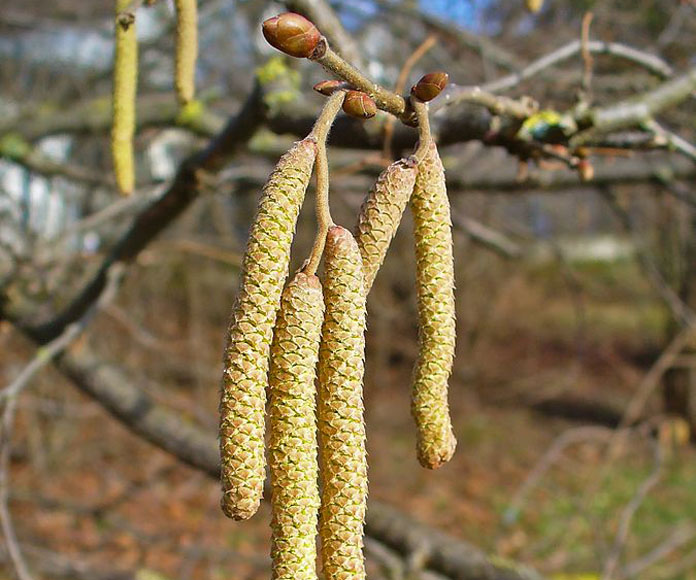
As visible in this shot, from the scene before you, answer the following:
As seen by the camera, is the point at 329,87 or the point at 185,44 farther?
the point at 185,44

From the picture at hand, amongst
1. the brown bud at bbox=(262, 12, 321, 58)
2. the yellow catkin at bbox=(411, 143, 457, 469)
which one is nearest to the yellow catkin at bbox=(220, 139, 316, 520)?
the brown bud at bbox=(262, 12, 321, 58)

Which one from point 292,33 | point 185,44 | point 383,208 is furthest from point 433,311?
point 185,44

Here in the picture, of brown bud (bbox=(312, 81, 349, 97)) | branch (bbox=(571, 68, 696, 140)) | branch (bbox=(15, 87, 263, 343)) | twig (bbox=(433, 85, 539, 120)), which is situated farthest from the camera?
branch (bbox=(15, 87, 263, 343))

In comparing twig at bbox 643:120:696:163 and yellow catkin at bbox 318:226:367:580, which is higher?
twig at bbox 643:120:696:163

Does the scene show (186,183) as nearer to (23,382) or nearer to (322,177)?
(23,382)

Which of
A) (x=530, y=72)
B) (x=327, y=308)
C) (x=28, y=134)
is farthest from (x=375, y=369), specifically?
(x=327, y=308)

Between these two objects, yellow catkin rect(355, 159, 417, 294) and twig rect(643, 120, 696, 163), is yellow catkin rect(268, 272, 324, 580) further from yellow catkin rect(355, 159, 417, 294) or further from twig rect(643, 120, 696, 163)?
twig rect(643, 120, 696, 163)
